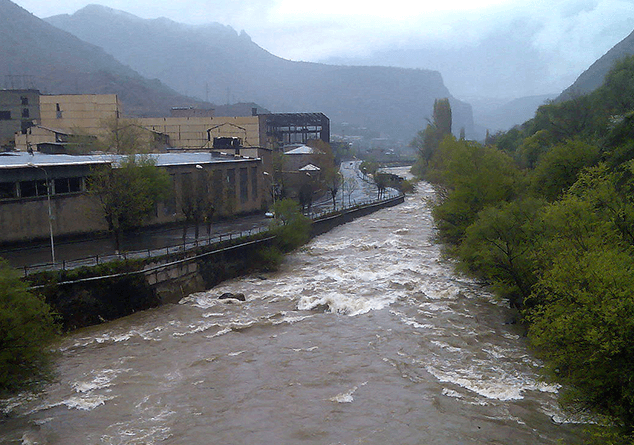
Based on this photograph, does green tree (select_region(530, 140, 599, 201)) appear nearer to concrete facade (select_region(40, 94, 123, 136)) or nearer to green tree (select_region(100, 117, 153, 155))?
green tree (select_region(100, 117, 153, 155))

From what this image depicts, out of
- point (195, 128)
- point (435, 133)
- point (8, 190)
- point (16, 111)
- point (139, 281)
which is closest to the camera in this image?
point (139, 281)

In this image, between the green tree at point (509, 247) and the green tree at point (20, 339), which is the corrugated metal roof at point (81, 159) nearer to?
the green tree at point (20, 339)

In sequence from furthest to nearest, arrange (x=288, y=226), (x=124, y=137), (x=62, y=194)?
(x=124, y=137), (x=288, y=226), (x=62, y=194)

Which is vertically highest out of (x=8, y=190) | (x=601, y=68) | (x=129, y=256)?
(x=601, y=68)

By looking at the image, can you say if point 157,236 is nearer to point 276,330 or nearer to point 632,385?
point 276,330

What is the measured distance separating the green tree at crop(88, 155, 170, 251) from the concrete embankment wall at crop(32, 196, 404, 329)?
142 inches

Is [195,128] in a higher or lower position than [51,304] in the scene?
higher

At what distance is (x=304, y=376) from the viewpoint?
20.8m

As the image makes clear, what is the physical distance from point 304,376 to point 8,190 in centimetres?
2174

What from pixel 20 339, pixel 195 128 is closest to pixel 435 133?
pixel 195 128

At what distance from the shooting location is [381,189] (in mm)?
92125

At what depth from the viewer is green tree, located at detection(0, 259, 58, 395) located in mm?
15523

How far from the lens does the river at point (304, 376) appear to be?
16797 millimetres

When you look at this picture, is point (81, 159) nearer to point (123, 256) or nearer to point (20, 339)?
point (123, 256)
